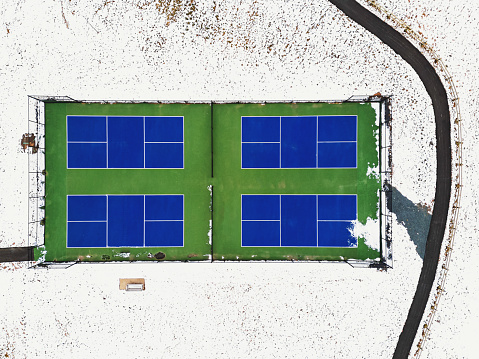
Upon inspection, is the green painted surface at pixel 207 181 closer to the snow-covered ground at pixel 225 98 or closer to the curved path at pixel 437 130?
the snow-covered ground at pixel 225 98

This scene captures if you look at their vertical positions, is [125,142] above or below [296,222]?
above

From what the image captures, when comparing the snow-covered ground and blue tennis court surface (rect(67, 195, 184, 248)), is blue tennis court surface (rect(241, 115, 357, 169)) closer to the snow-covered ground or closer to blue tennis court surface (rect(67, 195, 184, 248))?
the snow-covered ground

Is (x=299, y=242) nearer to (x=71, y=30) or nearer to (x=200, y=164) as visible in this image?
(x=200, y=164)

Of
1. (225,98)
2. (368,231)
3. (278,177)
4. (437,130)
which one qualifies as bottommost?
(368,231)

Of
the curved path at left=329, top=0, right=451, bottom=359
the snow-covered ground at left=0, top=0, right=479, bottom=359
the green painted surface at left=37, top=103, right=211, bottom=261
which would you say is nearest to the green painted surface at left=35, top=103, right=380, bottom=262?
the green painted surface at left=37, top=103, right=211, bottom=261

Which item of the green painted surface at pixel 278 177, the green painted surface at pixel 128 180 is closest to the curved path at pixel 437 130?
the green painted surface at pixel 278 177

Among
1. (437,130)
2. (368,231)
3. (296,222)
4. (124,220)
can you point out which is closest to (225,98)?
(296,222)

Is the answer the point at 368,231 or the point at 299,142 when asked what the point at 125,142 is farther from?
the point at 368,231

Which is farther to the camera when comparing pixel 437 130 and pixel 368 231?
pixel 368 231
